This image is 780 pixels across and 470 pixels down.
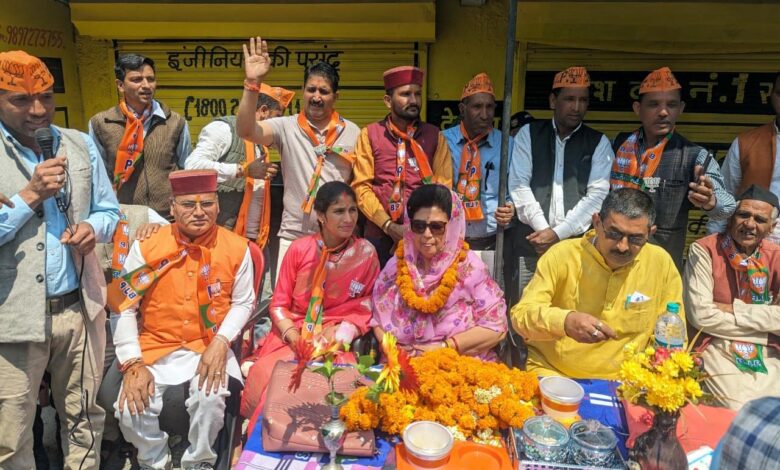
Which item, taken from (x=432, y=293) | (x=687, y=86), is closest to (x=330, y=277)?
(x=432, y=293)

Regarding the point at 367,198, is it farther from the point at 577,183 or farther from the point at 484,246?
the point at 577,183

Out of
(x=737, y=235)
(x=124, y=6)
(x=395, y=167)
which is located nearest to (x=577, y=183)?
(x=737, y=235)

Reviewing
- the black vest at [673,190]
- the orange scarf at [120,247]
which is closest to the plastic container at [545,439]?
the black vest at [673,190]

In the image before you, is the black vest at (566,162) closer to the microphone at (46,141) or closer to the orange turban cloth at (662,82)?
the orange turban cloth at (662,82)

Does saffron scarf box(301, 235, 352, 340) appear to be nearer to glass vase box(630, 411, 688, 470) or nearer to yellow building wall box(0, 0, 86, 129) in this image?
glass vase box(630, 411, 688, 470)

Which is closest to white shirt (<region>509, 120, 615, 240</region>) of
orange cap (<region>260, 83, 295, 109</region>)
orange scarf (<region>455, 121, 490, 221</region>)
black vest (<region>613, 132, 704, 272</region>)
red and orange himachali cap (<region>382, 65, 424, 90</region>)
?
orange scarf (<region>455, 121, 490, 221</region>)

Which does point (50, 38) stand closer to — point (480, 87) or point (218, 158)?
point (218, 158)

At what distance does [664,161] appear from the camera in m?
3.98

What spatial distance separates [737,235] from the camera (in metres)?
3.44

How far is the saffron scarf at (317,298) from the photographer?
3.46 meters

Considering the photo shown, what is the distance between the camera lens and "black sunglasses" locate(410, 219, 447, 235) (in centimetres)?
314

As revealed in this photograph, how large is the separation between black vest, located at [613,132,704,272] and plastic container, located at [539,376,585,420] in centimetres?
204

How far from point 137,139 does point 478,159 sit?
272cm

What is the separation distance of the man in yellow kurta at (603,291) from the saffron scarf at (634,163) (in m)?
1.02
